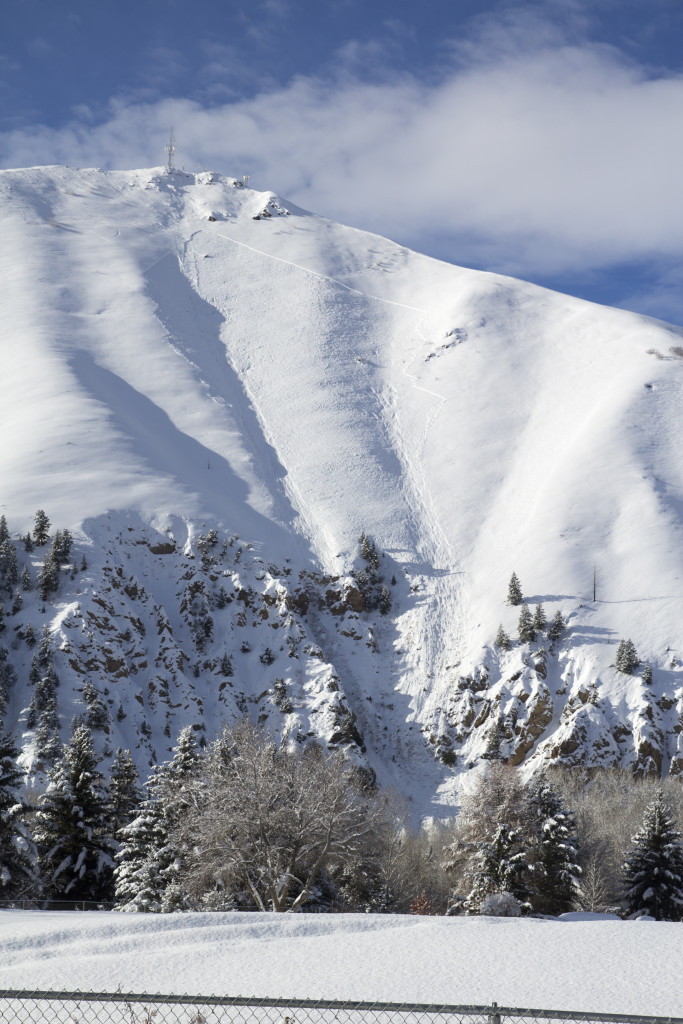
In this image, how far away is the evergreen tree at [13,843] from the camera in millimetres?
29625

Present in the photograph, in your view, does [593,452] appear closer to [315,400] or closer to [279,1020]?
[315,400]

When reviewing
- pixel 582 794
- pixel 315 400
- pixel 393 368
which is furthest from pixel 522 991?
pixel 393 368

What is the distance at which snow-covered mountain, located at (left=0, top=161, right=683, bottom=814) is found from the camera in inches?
2837

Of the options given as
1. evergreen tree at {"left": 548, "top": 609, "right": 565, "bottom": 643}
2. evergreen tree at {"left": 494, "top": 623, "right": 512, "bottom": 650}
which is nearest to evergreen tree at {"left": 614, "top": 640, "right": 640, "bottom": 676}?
evergreen tree at {"left": 548, "top": 609, "right": 565, "bottom": 643}

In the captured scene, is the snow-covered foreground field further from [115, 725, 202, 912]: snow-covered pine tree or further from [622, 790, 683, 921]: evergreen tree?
[622, 790, 683, 921]: evergreen tree

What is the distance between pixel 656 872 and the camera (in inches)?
1329

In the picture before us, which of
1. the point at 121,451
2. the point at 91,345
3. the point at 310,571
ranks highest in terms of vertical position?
the point at 91,345

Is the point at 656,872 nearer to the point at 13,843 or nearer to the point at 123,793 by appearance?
the point at 123,793

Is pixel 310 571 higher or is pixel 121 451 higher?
pixel 121 451

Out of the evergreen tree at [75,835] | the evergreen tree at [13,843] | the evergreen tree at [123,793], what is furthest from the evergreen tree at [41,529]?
the evergreen tree at [13,843]

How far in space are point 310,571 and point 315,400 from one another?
38088 mm

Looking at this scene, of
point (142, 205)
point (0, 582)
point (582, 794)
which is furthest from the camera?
point (142, 205)

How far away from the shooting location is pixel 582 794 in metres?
59.7

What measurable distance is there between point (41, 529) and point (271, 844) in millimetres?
59782
